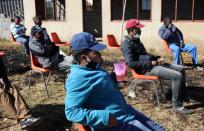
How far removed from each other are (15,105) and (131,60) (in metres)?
1.99

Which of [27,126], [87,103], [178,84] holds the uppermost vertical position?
[87,103]

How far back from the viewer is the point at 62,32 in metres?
15.3

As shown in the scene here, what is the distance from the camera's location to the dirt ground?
5785mm

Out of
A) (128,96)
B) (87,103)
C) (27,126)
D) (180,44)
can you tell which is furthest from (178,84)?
(180,44)

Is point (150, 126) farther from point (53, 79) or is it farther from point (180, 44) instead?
point (180, 44)

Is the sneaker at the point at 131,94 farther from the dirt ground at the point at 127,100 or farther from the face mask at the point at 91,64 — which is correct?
the face mask at the point at 91,64

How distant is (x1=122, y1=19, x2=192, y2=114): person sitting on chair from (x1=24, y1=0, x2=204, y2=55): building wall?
5.92m

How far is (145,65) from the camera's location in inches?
247

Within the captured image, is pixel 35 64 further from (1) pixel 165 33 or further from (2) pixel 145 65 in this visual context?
(1) pixel 165 33

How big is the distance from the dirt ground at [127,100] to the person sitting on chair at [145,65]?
0.29m

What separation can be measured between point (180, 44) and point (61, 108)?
178 inches

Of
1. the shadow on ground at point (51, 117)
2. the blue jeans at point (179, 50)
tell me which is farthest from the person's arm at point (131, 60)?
the blue jeans at point (179, 50)

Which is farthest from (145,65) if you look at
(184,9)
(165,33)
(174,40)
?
(184,9)

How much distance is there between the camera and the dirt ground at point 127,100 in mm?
5785
